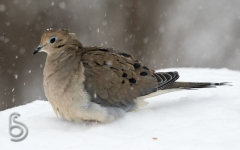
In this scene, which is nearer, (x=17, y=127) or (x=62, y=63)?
(x=17, y=127)

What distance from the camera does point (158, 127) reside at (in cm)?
391

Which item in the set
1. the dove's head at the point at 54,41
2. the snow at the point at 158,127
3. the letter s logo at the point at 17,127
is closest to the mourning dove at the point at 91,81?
the dove's head at the point at 54,41

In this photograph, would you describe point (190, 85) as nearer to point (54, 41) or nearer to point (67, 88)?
point (67, 88)

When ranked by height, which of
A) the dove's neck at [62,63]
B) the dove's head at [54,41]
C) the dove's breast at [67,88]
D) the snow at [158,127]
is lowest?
the snow at [158,127]

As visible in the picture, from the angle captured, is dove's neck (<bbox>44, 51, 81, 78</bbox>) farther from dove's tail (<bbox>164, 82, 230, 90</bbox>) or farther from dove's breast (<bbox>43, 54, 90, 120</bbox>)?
dove's tail (<bbox>164, 82, 230, 90</bbox>)

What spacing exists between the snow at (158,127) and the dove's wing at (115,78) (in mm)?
184

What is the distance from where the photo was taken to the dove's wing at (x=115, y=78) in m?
4.34

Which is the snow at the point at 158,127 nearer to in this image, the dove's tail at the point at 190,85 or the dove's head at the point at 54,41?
the dove's tail at the point at 190,85

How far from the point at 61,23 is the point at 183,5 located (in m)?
3.68

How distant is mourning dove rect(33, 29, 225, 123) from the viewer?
4254 mm

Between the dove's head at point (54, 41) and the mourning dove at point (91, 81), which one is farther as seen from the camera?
the dove's head at point (54, 41)

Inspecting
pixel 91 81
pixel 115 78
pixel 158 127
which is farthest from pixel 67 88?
pixel 158 127

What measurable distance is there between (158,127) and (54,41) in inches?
50.5

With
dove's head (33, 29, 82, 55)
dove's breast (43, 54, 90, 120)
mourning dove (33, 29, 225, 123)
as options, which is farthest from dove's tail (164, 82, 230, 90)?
dove's head (33, 29, 82, 55)
